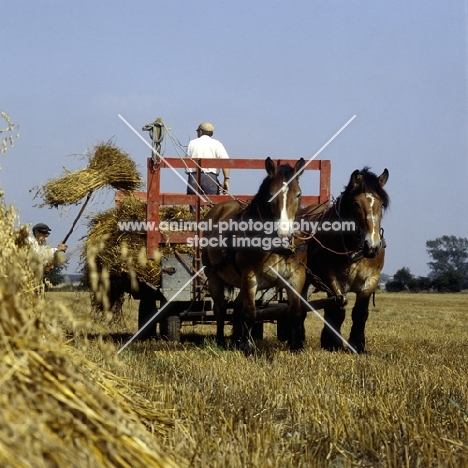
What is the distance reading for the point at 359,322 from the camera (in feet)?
30.2

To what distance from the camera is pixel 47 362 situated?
2592 millimetres

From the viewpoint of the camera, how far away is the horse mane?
852 centimetres

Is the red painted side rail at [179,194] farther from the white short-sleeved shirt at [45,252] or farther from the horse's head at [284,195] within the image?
the white short-sleeved shirt at [45,252]

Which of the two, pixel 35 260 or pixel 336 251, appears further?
pixel 336 251

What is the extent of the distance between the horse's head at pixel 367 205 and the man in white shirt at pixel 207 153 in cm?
220

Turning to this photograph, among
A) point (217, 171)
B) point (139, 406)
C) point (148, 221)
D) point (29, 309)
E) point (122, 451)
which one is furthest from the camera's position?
point (217, 171)

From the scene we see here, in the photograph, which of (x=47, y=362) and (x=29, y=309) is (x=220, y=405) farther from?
(x=47, y=362)

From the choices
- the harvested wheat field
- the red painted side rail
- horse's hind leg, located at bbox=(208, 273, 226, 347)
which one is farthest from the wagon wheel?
the harvested wheat field

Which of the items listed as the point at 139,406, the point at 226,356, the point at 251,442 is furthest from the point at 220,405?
the point at 226,356

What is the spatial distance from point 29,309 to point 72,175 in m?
6.17

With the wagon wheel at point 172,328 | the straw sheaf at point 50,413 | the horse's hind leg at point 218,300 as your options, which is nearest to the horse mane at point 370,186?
the horse's hind leg at point 218,300

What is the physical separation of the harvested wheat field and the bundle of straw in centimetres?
205

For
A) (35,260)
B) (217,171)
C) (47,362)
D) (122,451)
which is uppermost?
(217,171)

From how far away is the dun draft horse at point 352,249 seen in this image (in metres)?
8.38
